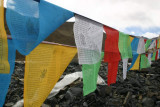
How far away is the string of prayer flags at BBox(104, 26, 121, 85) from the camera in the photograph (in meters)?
2.58

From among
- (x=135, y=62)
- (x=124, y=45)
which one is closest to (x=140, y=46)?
(x=135, y=62)

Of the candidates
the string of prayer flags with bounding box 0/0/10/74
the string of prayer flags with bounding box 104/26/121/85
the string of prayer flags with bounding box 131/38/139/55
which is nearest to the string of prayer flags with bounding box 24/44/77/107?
the string of prayer flags with bounding box 0/0/10/74

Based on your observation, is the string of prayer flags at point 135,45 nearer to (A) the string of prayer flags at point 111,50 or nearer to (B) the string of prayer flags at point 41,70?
(A) the string of prayer flags at point 111,50

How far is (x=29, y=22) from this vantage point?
137cm

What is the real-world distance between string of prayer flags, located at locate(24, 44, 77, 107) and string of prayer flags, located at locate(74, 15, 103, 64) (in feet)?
0.90

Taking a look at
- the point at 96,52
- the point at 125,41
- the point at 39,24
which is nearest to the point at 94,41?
the point at 96,52

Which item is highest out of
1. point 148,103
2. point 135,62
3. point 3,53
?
point 3,53

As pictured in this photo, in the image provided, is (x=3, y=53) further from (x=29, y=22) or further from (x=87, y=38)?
(x=87, y=38)

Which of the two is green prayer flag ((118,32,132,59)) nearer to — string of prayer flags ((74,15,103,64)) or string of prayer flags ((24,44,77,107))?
string of prayer flags ((74,15,103,64))

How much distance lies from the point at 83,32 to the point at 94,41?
0.98 ft

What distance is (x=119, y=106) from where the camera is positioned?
3498 mm

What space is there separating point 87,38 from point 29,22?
0.87 m

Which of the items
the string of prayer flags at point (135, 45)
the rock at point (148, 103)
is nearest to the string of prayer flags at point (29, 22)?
the string of prayer flags at point (135, 45)

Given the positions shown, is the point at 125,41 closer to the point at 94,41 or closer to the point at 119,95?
the point at 94,41
